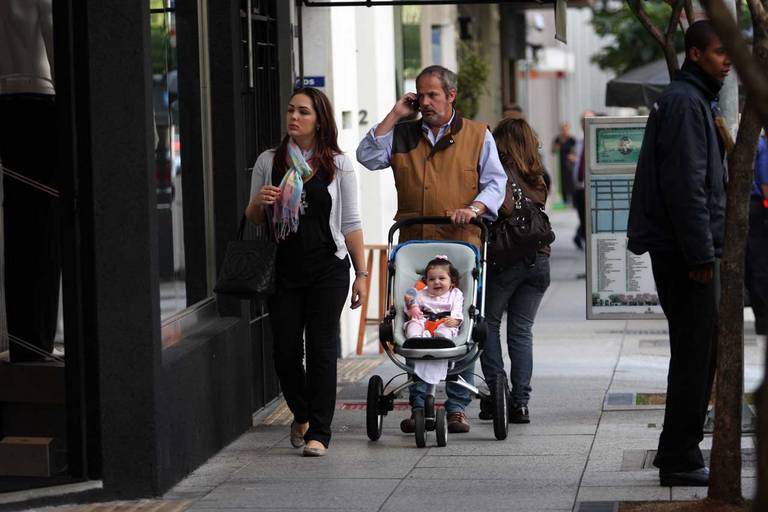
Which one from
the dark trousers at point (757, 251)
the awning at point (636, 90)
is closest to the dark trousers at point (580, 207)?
the awning at point (636, 90)

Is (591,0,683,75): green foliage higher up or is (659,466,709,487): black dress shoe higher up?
(591,0,683,75): green foliage

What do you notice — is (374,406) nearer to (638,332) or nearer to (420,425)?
(420,425)

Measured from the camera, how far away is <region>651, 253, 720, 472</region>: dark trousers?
6684 mm

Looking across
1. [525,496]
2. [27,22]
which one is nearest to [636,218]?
[525,496]

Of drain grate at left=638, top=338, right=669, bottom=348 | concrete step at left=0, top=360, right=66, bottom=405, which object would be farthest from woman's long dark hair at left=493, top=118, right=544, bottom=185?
drain grate at left=638, top=338, right=669, bottom=348

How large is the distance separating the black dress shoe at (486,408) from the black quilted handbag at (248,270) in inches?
55.9

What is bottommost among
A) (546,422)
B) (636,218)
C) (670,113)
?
(546,422)

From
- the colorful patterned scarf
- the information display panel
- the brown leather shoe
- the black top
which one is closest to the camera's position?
the colorful patterned scarf

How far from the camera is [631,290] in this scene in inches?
375

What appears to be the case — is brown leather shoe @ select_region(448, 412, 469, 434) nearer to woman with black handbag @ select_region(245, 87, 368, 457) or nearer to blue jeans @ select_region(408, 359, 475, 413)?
blue jeans @ select_region(408, 359, 475, 413)

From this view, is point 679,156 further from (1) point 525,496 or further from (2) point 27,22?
(2) point 27,22

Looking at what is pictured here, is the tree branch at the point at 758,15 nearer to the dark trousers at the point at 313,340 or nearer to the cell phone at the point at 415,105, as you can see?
the cell phone at the point at 415,105

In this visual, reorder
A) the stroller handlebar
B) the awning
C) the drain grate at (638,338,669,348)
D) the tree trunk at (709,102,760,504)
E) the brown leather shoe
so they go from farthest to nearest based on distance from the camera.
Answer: the awning < the drain grate at (638,338,669,348) < the brown leather shoe < the stroller handlebar < the tree trunk at (709,102,760,504)

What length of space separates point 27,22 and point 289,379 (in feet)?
7.07
